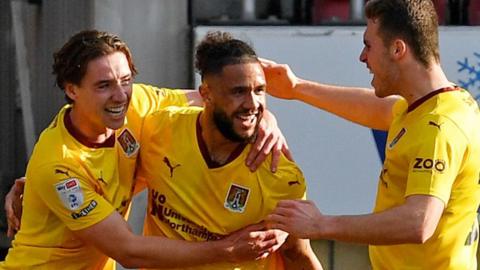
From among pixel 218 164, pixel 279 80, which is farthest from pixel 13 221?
pixel 279 80

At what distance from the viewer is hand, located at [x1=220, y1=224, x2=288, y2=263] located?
4137 millimetres

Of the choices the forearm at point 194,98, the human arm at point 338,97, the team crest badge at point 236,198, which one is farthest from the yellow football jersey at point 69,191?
the human arm at point 338,97

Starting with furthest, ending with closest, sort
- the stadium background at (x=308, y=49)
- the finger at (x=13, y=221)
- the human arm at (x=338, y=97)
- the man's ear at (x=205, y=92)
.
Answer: the stadium background at (x=308, y=49)
the human arm at (x=338, y=97)
the finger at (x=13, y=221)
the man's ear at (x=205, y=92)

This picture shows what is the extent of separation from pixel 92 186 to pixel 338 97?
3.56ft

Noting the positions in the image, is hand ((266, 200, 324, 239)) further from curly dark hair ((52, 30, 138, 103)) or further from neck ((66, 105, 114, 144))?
curly dark hair ((52, 30, 138, 103))

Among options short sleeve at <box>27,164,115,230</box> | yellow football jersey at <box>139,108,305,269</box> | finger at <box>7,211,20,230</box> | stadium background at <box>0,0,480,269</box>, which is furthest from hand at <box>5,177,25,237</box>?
stadium background at <box>0,0,480,269</box>

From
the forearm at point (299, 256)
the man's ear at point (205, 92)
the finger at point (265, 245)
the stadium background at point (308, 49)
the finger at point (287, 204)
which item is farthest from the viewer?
the stadium background at point (308, 49)

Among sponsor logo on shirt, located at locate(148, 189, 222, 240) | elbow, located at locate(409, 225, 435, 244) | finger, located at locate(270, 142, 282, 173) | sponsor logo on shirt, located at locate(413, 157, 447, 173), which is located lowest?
sponsor logo on shirt, located at locate(148, 189, 222, 240)

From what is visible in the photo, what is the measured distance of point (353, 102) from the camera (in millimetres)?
4758

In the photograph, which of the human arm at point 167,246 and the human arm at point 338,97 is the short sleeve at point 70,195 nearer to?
the human arm at point 167,246

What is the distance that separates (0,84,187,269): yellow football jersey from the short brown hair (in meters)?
0.92

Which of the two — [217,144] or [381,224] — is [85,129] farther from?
[381,224]

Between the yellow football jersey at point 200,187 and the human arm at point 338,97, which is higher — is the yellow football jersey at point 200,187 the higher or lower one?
the lower one

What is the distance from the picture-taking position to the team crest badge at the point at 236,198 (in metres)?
4.20
